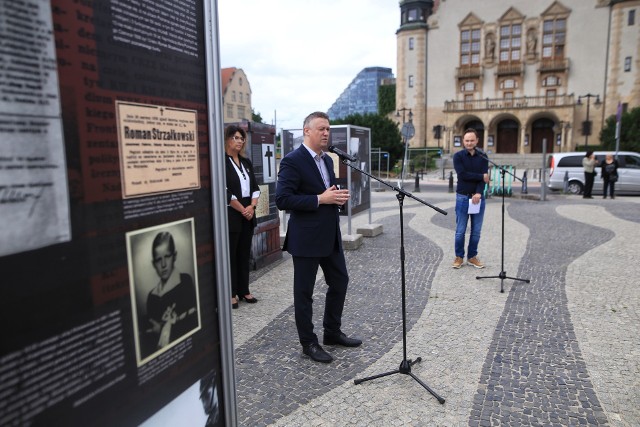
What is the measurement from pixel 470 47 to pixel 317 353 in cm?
5634

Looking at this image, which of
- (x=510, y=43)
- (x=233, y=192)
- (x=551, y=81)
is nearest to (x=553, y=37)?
(x=510, y=43)

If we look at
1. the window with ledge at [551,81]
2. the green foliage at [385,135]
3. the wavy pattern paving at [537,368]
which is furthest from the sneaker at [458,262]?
the window with ledge at [551,81]

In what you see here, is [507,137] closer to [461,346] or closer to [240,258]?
[240,258]

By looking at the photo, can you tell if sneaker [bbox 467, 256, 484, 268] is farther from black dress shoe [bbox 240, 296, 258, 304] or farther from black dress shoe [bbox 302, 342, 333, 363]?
black dress shoe [bbox 302, 342, 333, 363]

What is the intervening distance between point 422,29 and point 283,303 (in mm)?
55382

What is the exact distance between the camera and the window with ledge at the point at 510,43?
51906 millimetres

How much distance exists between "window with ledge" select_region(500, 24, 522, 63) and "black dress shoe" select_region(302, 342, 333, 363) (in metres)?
55.8

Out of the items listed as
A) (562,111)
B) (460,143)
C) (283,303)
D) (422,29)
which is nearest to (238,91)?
(422,29)

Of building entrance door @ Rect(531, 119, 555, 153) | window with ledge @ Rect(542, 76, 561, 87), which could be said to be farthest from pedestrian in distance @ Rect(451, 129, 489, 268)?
window with ledge @ Rect(542, 76, 561, 87)

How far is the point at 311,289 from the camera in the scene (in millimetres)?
3902

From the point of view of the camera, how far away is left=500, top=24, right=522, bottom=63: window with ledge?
170 feet

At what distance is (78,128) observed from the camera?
1.26 m

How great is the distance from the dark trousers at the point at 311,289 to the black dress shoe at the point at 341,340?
2.3 inches

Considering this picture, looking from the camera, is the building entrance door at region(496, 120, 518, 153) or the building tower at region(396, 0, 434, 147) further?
the building tower at region(396, 0, 434, 147)
